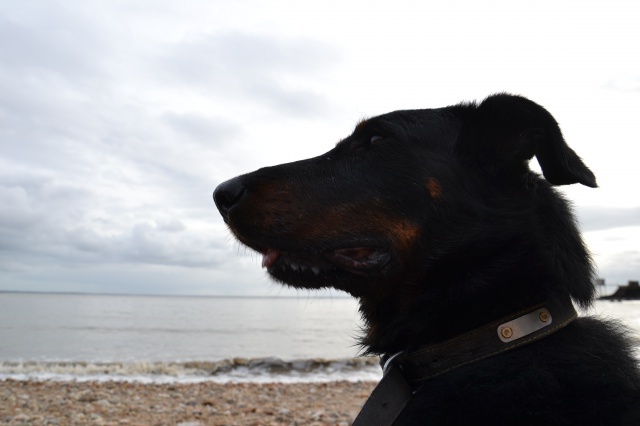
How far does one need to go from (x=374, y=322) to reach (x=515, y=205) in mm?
960

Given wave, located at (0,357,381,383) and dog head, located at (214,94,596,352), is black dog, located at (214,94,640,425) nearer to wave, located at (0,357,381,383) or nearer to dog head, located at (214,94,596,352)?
dog head, located at (214,94,596,352)

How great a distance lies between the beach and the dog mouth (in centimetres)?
506

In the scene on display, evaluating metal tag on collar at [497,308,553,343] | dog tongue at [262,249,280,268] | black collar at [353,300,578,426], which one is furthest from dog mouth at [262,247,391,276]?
metal tag on collar at [497,308,553,343]

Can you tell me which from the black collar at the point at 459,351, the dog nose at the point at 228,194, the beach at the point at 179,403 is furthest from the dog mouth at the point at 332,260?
the beach at the point at 179,403

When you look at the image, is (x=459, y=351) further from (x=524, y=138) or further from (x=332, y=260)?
(x=524, y=138)

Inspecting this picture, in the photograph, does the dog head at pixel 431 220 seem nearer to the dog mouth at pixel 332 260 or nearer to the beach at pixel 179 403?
the dog mouth at pixel 332 260

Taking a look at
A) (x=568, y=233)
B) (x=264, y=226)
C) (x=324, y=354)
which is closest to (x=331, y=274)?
(x=264, y=226)

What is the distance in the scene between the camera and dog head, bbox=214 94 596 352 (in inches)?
103

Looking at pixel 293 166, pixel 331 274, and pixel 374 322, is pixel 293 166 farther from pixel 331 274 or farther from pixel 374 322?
pixel 374 322

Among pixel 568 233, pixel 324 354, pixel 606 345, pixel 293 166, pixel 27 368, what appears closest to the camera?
pixel 606 345

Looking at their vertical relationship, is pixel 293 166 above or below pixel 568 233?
above

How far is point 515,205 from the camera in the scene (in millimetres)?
2721

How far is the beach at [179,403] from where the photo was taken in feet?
25.1

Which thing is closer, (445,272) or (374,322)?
(445,272)
